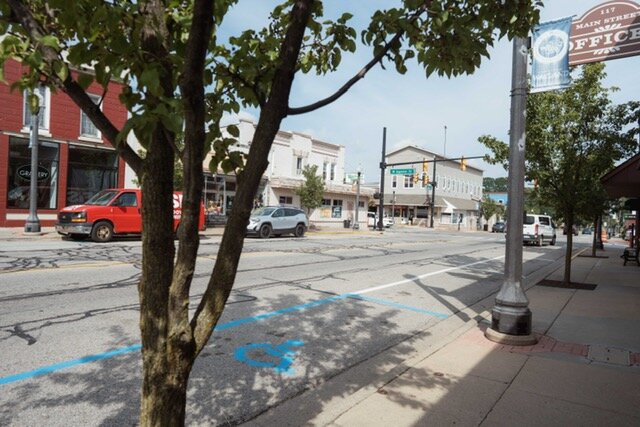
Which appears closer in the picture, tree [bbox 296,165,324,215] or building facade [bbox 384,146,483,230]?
tree [bbox 296,165,324,215]

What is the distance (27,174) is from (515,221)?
21.9 m

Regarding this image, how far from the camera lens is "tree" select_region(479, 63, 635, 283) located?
34.0 feet

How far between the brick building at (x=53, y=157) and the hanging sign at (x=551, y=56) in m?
17.4

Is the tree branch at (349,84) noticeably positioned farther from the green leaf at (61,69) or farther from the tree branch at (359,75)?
the green leaf at (61,69)

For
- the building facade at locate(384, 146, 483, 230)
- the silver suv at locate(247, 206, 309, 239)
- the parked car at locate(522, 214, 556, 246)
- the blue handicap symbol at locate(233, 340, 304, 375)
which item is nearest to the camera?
the blue handicap symbol at locate(233, 340, 304, 375)

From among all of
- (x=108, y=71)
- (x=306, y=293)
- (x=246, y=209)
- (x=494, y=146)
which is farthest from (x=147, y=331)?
(x=494, y=146)

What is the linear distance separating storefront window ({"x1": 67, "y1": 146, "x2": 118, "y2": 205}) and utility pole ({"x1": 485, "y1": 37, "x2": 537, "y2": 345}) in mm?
21331

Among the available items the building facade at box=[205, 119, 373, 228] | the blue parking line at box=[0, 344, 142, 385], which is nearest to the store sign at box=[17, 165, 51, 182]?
the building facade at box=[205, 119, 373, 228]

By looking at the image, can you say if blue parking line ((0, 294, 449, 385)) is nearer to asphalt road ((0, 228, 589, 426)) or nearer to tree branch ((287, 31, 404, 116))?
asphalt road ((0, 228, 589, 426))

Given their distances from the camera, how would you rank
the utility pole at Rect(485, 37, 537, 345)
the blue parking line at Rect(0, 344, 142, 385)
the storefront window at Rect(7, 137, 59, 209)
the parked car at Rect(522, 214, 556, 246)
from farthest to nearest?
the parked car at Rect(522, 214, 556, 246), the storefront window at Rect(7, 137, 59, 209), the utility pole at Rect(485, 37, 537, 345), the blue parking line at Rect(0, 344, 142, 385)

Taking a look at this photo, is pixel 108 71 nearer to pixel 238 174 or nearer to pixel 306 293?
pixel 238 174

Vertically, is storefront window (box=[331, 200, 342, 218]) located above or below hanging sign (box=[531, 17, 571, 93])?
below

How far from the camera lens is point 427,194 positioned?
5978 cm

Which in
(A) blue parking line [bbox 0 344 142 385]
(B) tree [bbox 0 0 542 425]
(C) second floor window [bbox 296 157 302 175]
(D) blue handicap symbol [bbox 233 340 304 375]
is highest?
(C) second floor window [bbox 296 157 302 175]
